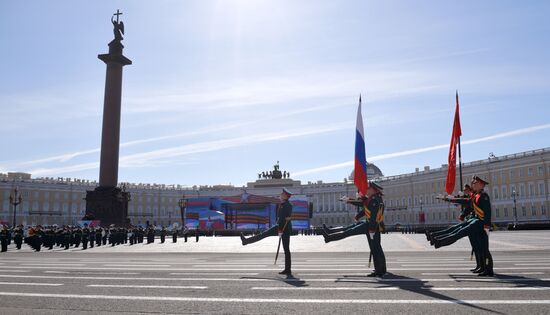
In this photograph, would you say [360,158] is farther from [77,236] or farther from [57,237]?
[57,237]

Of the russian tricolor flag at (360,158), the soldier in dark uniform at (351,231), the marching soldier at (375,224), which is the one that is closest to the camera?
the marching soldier at (375,224)

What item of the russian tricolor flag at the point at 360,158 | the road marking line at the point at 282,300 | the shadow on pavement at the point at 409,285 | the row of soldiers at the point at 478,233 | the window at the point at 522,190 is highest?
the window at the point at 522,190

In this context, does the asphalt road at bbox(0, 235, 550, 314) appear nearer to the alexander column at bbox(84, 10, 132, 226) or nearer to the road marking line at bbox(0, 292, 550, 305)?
the road marking line at bbox(0, 292, 550, 305)

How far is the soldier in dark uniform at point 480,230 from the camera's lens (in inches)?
396

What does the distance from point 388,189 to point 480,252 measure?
109977 mm

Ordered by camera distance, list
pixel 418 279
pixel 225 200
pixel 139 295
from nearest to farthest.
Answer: pixel 139 295 → pixel 418 279 → pixel 225 200

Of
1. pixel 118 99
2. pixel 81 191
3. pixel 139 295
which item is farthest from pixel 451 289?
pixel 81 191

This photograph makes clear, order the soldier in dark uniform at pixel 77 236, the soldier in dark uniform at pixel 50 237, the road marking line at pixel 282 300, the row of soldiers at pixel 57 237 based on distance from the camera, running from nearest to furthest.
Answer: the road marking line at pixel 282 300, the row of soldiers at pixel 57 237, the soldier in dark uniform at pixel 50 237, the soldier in dark uniform at pixel 77 236

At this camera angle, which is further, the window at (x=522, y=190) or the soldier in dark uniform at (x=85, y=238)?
the window at (x=522, y=190)

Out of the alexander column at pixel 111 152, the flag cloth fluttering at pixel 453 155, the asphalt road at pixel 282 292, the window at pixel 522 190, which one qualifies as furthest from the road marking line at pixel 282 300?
the window at pixel 522 190

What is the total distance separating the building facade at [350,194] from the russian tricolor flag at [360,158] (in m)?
60.7

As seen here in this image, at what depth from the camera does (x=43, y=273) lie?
1212 centimetres

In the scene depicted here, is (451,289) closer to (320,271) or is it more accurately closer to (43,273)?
(320,271)

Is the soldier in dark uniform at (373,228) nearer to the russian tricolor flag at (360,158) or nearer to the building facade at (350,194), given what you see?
the russian tricolor flag at (360,158)
